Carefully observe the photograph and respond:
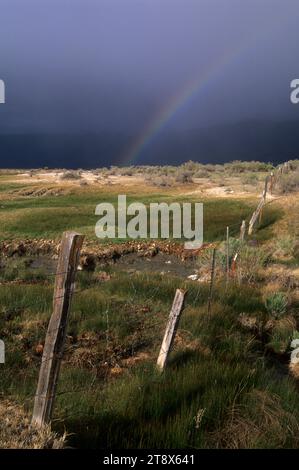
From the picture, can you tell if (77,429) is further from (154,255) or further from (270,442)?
(154,255)

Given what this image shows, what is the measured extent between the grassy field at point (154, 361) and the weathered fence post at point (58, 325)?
0.51 metres

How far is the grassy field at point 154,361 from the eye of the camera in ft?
17.0

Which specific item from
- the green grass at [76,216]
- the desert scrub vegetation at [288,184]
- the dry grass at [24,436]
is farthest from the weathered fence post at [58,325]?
the desert scrub vegetation at [288,184]

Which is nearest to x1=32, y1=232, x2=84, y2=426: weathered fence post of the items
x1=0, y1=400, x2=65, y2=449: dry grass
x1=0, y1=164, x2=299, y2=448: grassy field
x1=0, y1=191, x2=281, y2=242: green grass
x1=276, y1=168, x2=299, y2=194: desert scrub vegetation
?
x1=0, y1=400, x2=65, y2=449: dry grass

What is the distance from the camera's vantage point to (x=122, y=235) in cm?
2594

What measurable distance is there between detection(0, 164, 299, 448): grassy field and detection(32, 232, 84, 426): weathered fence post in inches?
20.0

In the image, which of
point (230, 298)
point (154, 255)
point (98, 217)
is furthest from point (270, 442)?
point (98, 217)

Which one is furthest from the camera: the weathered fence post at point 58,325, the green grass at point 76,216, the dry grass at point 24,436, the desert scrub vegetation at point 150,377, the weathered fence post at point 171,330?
the green grass at point 76,216

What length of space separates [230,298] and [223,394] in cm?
593

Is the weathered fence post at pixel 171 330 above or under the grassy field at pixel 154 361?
above

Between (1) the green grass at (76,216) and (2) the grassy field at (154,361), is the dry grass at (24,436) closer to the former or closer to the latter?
(2) the grassy field at (154,361)

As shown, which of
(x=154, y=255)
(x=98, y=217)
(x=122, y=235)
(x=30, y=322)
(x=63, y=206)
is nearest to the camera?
(x=30, y=322)

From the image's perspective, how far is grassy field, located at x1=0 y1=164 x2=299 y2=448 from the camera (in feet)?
17.0
